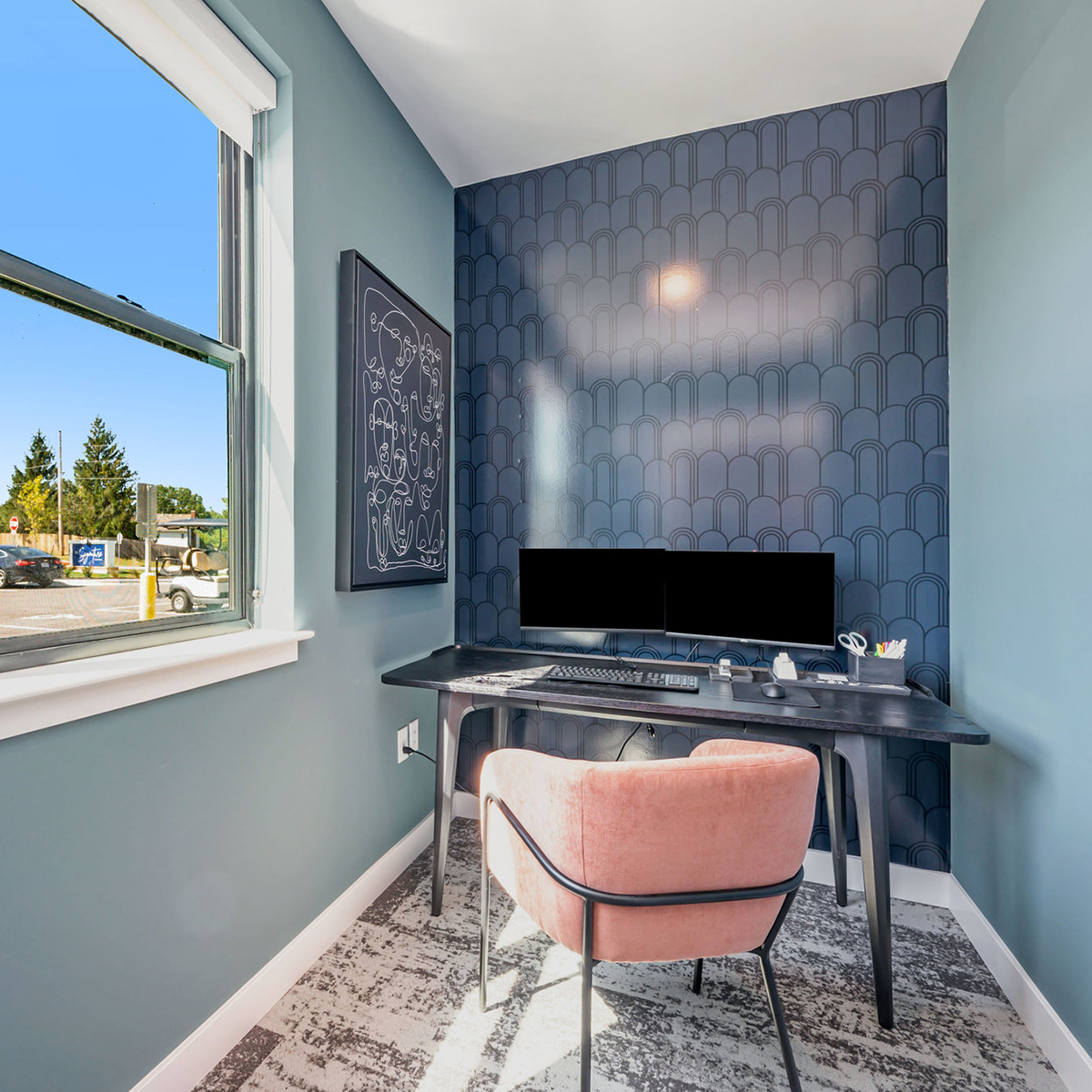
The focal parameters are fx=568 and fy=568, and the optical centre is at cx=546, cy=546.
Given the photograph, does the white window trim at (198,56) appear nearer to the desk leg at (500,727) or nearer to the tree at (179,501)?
the tree at (179,501)

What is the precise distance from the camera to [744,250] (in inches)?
88.3

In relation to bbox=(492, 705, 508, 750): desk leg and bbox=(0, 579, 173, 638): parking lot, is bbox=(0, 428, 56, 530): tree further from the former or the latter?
bbox=(492, 705, 508, 750): desk leg

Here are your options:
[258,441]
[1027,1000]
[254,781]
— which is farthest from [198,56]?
[1027,1000]

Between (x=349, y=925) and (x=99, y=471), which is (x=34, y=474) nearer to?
(x=99, y=471)

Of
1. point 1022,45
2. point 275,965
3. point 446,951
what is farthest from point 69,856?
point 1022,45

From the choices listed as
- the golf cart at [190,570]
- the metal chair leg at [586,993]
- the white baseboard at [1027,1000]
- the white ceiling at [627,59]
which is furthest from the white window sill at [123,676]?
the white baseboard at [1027,1000]

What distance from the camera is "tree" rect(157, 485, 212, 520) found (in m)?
1.37

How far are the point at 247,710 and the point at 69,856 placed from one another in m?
0.46

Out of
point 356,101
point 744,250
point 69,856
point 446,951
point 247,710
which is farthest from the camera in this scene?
point 744,250

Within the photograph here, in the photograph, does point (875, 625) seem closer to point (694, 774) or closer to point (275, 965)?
point (694, 774)

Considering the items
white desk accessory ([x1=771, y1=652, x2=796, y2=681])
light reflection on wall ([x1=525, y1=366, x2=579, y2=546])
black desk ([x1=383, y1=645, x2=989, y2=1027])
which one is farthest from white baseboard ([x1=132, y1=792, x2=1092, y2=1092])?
light reflection on wall ([x1=525, y1=366, x2=579, y2=546])

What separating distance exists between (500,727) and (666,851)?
139 centimetres

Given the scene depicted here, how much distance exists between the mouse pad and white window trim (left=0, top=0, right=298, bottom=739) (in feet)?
4.36

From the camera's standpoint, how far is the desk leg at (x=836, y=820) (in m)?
1.98
